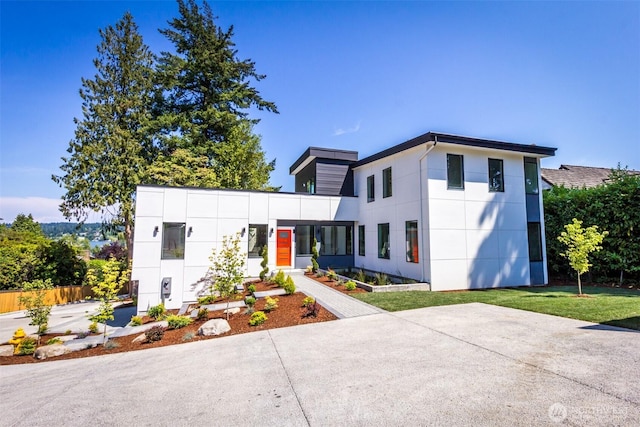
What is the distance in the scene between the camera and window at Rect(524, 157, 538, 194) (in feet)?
40.9

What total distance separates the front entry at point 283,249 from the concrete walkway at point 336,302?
327 cm

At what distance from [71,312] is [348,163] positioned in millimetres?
17031

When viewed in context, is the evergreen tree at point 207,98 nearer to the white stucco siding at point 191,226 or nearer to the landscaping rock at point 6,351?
the white stucco siding at point 191,226

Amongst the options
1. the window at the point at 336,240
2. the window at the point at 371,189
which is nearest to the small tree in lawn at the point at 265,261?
the window at the point at 336,240

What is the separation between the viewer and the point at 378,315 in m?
7.39

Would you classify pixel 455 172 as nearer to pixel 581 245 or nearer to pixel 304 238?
pixel 581 245

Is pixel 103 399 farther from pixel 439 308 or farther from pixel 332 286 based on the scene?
pixel 332 286

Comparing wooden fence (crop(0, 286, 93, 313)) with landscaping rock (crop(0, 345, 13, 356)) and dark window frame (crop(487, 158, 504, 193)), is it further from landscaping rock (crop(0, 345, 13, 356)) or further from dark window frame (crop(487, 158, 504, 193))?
dark window frame (crop(487, 158, 504, 193))

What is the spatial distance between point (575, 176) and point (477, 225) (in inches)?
546

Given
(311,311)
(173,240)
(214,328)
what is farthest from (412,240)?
(173,240)

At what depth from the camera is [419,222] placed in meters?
11.3

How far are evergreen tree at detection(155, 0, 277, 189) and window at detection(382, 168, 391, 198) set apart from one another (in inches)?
460

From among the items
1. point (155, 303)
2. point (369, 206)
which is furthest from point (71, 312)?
point (369, 206)

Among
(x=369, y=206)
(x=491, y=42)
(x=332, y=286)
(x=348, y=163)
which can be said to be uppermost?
(x=491, y=42)
